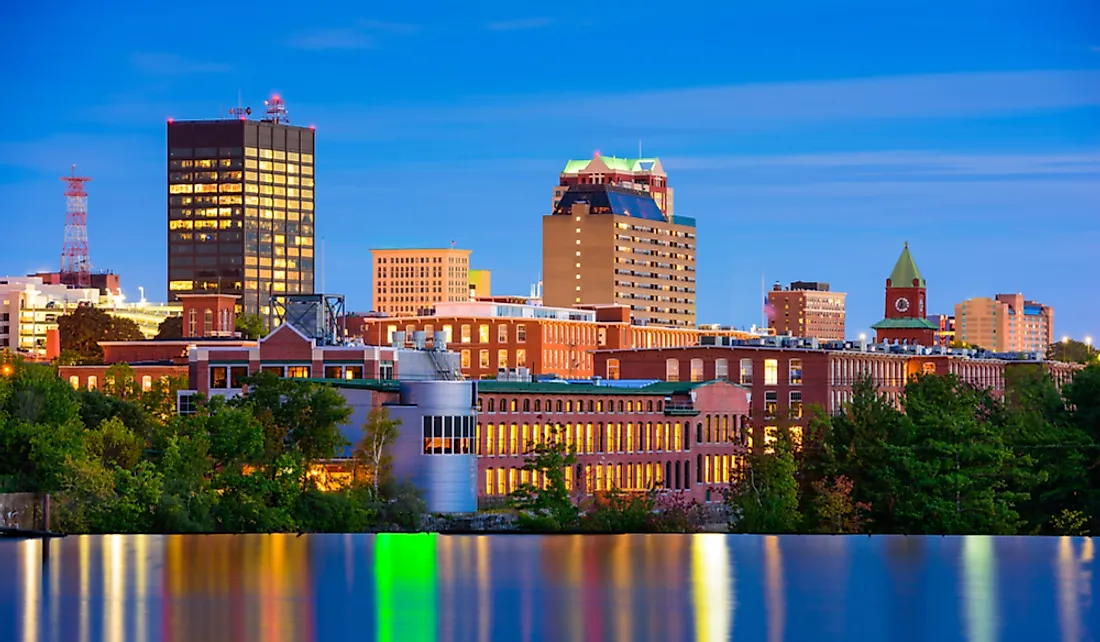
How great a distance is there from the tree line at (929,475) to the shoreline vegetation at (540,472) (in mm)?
135

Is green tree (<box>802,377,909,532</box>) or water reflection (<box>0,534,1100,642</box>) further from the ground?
green tree (<box>802,377,909,532</box>)

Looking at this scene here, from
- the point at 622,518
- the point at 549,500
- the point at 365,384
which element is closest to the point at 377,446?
the point at 365,384

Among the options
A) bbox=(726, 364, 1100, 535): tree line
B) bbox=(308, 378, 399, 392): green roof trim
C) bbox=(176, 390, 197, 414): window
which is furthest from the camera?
bbox=(176, 390, 197, 414): window

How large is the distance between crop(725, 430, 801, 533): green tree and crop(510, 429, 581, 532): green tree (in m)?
10.3

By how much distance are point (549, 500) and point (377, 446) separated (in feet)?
50.3

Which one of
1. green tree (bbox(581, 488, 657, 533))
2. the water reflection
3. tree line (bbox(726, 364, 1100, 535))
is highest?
tree line (bbox(726, 364, 1100, 535))

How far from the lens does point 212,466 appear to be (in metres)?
136

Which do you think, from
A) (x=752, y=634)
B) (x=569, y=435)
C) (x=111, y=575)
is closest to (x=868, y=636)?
(x=752, y=634)

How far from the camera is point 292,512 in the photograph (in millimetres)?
134750

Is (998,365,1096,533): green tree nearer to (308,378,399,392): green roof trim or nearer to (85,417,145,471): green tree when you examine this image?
(308,378,399,392): green roof trim

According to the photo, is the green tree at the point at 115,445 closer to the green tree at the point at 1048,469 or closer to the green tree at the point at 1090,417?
the green tree at the point at 1048,469

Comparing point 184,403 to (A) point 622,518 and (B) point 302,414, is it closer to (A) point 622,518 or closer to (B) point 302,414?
(B) point 302,414

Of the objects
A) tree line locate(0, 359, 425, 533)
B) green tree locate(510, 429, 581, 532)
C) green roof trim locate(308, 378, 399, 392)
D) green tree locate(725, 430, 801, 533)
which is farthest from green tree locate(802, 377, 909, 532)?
green roof trim locate(308, 378, 399, 392)

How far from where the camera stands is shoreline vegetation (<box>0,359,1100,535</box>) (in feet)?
427
